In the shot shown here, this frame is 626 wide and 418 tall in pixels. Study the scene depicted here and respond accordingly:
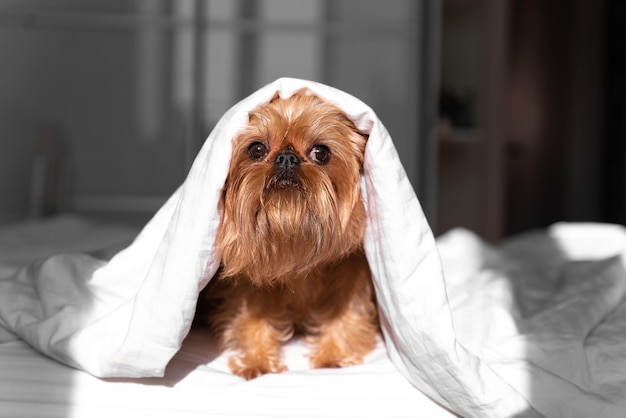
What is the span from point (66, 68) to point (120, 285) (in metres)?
2.83

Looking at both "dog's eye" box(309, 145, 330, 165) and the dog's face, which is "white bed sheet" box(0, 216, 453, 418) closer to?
the dog's face

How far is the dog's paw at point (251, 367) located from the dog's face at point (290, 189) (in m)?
0.18

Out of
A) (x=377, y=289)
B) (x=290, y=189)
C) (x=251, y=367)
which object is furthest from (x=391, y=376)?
(x=290, y=189)

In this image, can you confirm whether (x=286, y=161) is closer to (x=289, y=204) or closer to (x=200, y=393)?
(x=289, y=204)

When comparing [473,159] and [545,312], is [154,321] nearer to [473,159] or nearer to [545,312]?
[545,312]

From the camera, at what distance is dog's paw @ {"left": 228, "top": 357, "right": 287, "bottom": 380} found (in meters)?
1.38

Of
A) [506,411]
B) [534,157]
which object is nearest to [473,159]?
[534,157]

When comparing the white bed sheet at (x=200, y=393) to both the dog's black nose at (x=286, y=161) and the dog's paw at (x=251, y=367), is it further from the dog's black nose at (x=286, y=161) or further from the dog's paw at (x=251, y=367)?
the dog's black nose at (x=286, y=161)

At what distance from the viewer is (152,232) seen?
158 cm

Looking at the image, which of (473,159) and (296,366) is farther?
(473,159)

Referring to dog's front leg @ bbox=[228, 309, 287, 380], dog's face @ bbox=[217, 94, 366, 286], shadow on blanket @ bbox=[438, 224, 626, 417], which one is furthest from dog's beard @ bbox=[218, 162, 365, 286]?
shadow on blanket @ bbox=[438, 224, 626, 417]

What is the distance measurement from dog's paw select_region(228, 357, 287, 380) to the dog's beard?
16 cm

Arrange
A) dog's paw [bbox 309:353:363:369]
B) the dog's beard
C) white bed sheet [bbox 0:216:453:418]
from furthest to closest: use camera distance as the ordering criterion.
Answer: dog's paw [bbox 309:353:363:369]
the dog's beard
white bed sheet [bbox 0:216:453:418]

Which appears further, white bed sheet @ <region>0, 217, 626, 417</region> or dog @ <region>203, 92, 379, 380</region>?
dog @ <region>203, 92, 379, 380</region>
